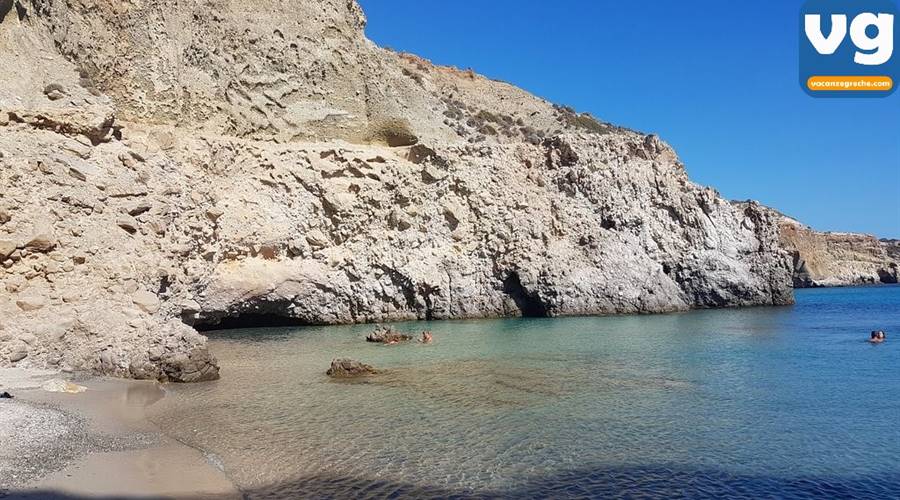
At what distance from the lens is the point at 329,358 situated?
16172 millimetres

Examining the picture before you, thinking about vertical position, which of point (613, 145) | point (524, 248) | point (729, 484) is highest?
point (613, 145)

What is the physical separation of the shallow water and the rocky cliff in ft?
11.1

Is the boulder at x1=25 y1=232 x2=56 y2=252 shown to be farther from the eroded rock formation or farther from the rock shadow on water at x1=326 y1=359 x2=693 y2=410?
the eroded rock formation

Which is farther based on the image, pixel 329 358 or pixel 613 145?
pixel 613 145

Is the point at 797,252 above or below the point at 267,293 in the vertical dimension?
above

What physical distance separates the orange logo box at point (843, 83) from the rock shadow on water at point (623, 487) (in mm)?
10154

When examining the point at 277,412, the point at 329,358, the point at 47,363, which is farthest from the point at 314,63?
the point at 277,412

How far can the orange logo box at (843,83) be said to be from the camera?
14.3 m

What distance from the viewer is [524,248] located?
2852 cm

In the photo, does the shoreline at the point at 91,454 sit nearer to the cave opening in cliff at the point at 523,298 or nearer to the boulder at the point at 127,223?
the boulder at the point at 127,223

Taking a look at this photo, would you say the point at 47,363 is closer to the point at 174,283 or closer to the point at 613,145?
the point at 174,283

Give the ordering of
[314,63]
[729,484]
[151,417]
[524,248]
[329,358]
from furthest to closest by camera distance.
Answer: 1. [524,248]
2. [314,63]
3. [329,358]
4. [151,417]
5. [729,484]

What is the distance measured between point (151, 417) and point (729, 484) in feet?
26.4

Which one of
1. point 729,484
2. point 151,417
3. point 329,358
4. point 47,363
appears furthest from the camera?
point 329,358
